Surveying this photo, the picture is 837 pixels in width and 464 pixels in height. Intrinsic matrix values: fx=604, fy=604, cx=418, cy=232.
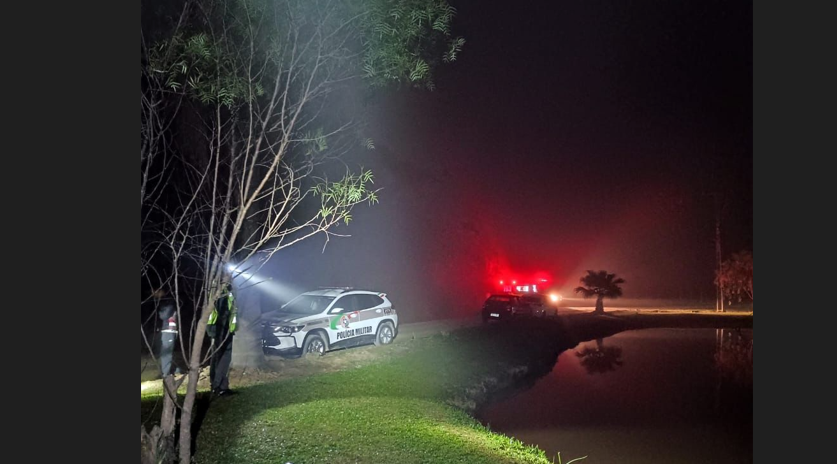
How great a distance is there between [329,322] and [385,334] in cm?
268

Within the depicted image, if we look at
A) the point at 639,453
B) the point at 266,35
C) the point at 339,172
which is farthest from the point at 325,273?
the point at 266,35

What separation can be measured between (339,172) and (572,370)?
1006 centimetres

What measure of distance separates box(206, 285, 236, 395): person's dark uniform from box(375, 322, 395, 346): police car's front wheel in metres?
7.55

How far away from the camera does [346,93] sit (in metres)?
8.73

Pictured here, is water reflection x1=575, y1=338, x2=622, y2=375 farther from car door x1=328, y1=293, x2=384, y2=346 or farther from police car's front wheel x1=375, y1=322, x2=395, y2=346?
car door x1=328, y1=293, x2=384, y2=346

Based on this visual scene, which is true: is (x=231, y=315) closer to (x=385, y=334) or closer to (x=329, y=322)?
(x=329, y=322)

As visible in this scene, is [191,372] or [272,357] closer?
[191,372]

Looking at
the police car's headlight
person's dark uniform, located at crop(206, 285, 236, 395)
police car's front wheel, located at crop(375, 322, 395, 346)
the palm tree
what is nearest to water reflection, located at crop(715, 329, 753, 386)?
the palm tree

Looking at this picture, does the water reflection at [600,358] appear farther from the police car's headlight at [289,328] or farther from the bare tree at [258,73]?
the bare tree at [258,73]

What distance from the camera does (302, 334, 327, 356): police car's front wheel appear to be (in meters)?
15.2

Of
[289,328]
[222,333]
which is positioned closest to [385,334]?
[289,328]

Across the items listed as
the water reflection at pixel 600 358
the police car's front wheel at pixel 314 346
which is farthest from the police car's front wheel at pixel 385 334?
the water reflection at pixel 600 358

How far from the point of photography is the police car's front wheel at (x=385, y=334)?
58.3 ft

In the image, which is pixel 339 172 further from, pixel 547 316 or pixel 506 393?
pixel 547 316
